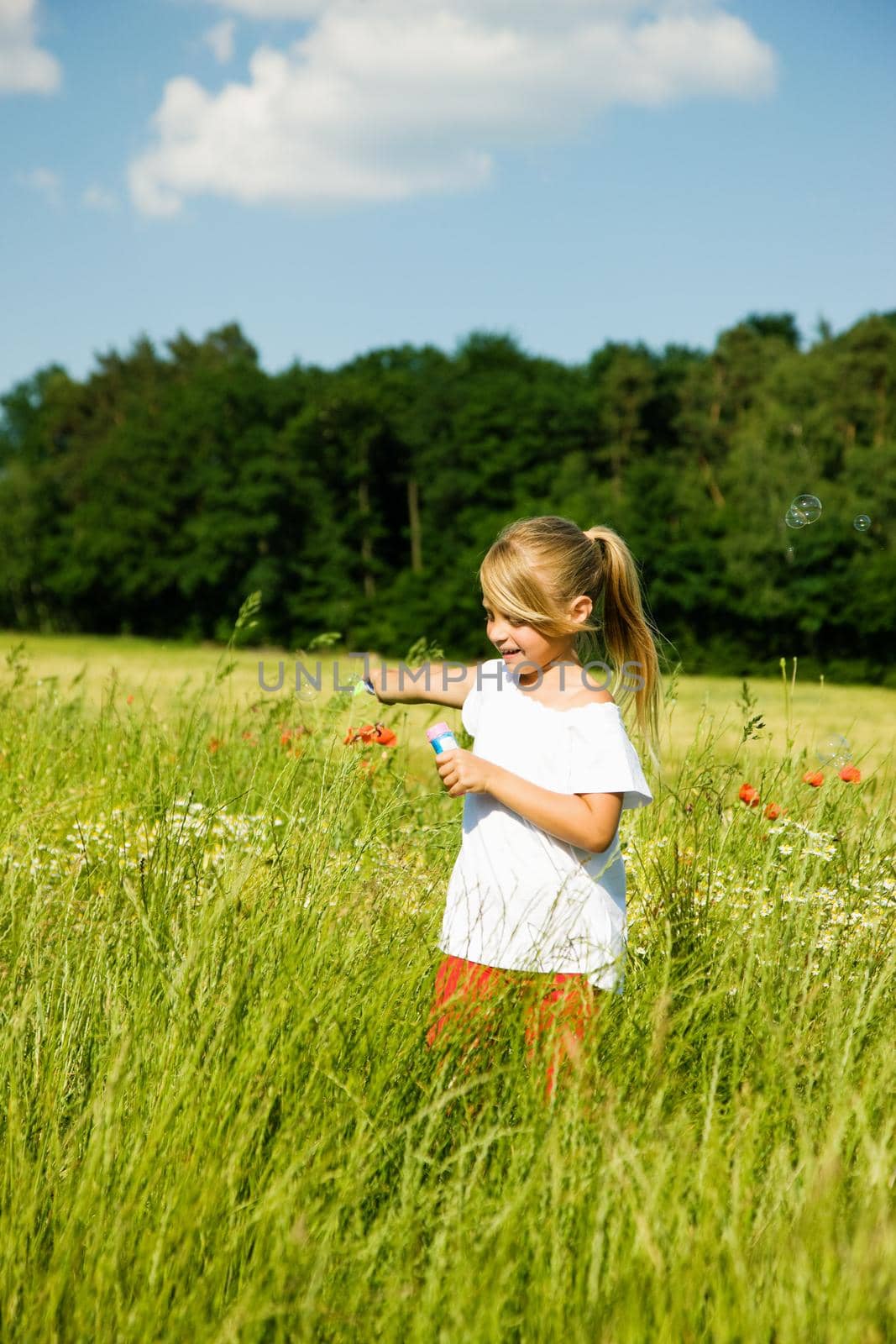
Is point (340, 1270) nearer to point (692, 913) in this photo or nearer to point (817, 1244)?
point (817, 1244)

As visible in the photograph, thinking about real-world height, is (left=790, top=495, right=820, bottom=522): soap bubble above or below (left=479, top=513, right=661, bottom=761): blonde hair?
above

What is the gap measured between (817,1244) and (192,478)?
170 ft

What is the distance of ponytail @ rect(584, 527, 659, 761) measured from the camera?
116 inches

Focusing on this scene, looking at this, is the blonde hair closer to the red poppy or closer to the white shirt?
the white shirt

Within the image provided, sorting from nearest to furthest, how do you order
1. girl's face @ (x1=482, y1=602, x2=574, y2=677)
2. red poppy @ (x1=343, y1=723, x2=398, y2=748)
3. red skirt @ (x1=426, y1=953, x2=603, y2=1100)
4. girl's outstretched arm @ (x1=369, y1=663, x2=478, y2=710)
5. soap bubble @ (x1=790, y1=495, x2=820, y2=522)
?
red skirt @ (x1=426, y1=953, x2=603, y2=1100) → girl's face @ (x1=482, y1=602, x2=574, y2=677) → girl's outstretched arm @ (x1=369, y1=663, x2=478, y2=710) → red poppy @ (x1=343, y1=723, x2=398, y2=748) → soap bubble @ (x1=790, y1=495, x2=820, y2=522)

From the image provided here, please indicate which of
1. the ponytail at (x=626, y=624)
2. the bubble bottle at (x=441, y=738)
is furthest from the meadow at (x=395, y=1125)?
the ponytail at (x=626, y=624)

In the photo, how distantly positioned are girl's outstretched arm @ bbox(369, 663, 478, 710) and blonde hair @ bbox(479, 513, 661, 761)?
26 cm

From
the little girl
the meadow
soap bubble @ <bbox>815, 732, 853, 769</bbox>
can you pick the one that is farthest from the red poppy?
soap bubble @ <bbox>815, 732, 853, 769</bbox>

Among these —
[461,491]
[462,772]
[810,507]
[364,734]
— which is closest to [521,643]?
[462,772]

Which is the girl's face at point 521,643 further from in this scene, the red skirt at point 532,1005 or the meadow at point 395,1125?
the red skirt at point 532,1005

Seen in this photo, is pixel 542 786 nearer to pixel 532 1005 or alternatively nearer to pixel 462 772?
pixel 462 772

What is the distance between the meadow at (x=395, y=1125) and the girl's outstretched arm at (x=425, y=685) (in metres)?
0.26

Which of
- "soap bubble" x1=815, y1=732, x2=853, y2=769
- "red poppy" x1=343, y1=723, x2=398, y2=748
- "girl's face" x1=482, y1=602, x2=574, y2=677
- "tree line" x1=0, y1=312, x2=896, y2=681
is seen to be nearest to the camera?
"girl's face" x1=482, y1=602, x2=574, y2=677

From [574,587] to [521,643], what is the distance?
20cm
